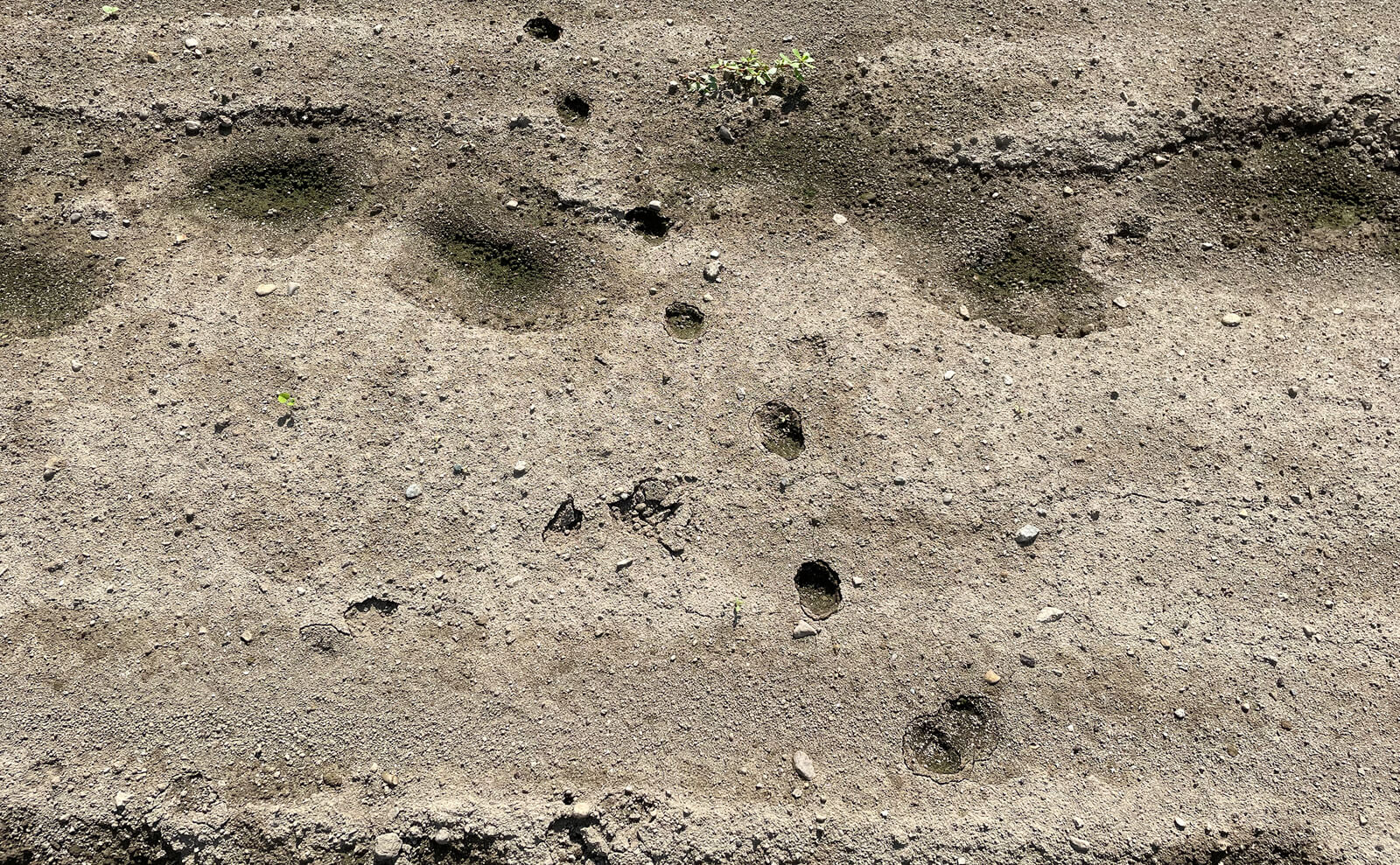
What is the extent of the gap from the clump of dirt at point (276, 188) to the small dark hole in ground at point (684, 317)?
2.28 metres

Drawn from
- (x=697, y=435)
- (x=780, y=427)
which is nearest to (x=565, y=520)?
(x=697, y=435)

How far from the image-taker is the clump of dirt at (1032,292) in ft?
17.2

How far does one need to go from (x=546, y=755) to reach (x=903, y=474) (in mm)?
2610

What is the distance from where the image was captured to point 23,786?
4.68 m

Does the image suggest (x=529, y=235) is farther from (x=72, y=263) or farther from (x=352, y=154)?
(x=72, y=263)

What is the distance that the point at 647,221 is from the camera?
5418 millimetres

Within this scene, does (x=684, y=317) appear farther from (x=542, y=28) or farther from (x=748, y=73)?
(x=542, y=28)

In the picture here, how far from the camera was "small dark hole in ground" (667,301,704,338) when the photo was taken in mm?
5246

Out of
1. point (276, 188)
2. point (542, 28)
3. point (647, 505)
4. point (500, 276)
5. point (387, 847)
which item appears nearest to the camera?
point (387, 847)

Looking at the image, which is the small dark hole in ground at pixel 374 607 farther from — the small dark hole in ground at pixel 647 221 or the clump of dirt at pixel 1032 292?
the clump of dirt at pixel 1032 292

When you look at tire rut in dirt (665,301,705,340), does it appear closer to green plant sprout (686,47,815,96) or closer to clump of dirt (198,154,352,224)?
green plant sprout (686,47,815,96)

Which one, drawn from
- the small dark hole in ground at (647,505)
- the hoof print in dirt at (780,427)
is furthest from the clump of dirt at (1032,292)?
the small dark hole in ground at (647,505)

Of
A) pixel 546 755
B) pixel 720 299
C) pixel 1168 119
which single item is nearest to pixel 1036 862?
pixel 546 755

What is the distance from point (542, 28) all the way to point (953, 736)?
5215mm
